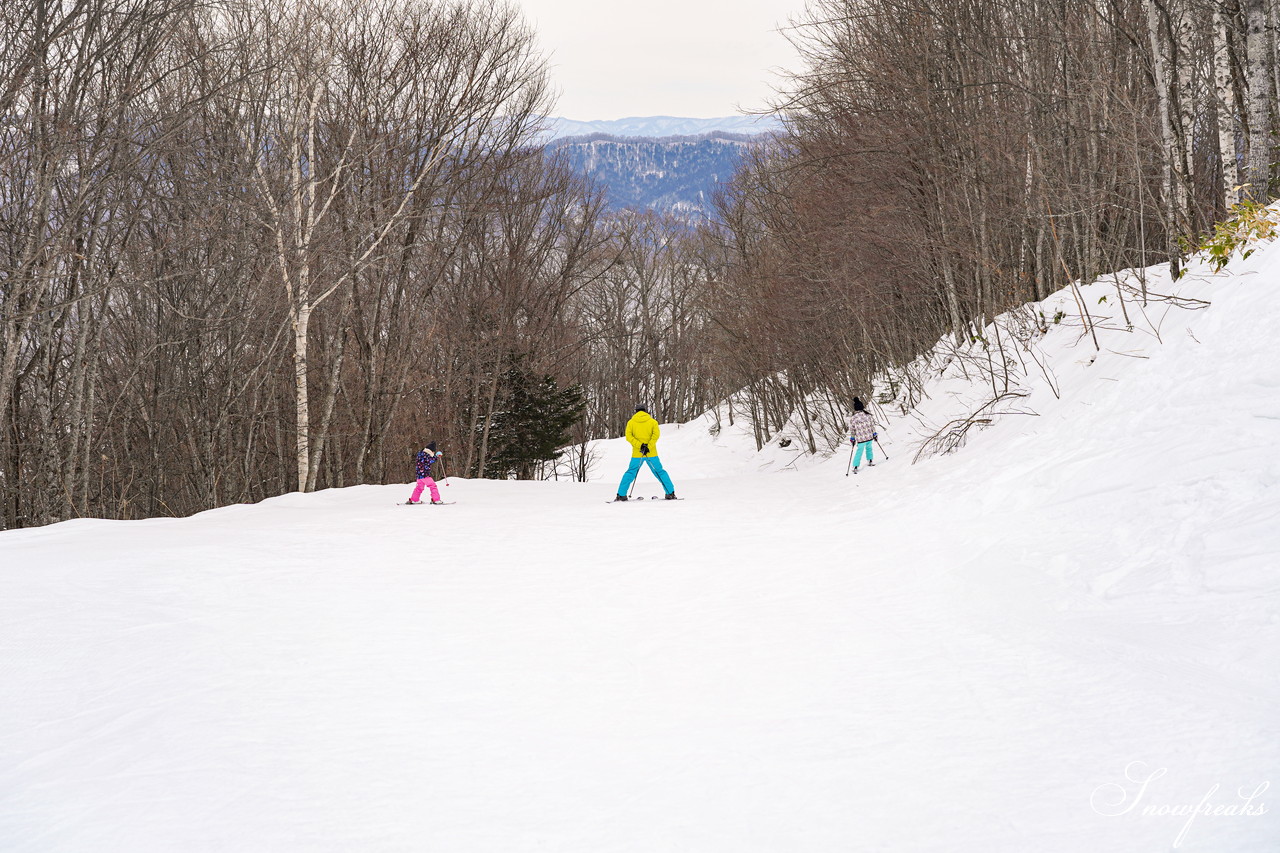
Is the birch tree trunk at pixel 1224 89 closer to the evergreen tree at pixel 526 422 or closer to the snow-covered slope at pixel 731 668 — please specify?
the snow-covered slope at pixel 731 668

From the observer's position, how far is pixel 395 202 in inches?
770

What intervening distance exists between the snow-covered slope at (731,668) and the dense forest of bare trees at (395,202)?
4753 mm

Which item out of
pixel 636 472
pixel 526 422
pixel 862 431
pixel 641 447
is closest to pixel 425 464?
pixel 636 472

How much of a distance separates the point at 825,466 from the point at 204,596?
44.4 feet

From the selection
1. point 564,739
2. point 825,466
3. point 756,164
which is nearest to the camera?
point 564,739

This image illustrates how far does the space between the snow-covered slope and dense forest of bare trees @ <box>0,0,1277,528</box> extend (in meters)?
4.75

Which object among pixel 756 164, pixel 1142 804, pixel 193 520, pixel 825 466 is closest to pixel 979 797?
pixel 1142 804

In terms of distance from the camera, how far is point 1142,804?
10.9 ft

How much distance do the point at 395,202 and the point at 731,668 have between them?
17155mm

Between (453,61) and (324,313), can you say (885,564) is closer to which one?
(324,313)

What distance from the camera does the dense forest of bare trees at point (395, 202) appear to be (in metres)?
11.9

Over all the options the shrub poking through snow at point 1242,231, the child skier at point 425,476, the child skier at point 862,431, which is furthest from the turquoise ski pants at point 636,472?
the shrub poking through snow at point 1242,231

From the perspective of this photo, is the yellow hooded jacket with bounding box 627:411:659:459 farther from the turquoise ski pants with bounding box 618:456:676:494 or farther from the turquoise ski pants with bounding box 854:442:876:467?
the turquoise ski pants with bounding box 854:442:876:467

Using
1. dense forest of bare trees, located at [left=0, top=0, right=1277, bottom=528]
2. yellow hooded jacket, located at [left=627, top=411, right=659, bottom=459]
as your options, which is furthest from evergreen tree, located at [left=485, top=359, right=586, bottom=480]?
yellow hooded jacket, located at [left=627, top=411, right=659, bottom=459]
